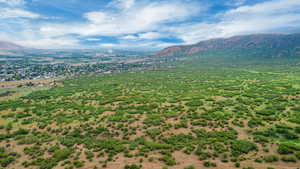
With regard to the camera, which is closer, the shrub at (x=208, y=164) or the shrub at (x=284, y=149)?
the shrub at (x=208, y=164)

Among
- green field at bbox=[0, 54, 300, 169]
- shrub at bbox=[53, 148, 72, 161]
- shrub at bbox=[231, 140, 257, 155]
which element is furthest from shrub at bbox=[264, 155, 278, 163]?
shrub at bbox=[53, 148, 72, 161]

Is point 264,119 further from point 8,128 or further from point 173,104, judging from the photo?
point 8,128

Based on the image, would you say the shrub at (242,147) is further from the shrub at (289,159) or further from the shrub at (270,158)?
the shrub at (289,159)

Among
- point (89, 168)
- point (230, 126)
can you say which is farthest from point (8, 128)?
point (230, 126)

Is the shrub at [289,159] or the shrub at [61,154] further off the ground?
the shrub at [289,159]

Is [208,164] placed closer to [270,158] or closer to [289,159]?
[270,158]

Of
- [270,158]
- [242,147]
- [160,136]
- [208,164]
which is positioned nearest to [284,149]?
[270,158]

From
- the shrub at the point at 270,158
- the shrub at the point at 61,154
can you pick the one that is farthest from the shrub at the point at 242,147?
the shrub at the point at 61,154

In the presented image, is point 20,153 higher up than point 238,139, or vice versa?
point 238,139

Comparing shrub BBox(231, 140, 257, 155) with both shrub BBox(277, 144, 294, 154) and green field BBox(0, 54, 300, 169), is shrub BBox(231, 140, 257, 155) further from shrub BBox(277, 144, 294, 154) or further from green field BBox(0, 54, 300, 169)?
shrub BBox(277, 144, 294, 154)

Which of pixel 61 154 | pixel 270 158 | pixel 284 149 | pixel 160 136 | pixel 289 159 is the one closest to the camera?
pixel 289 159

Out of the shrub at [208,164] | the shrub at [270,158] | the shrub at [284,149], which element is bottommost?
the shrub at [208,164]
